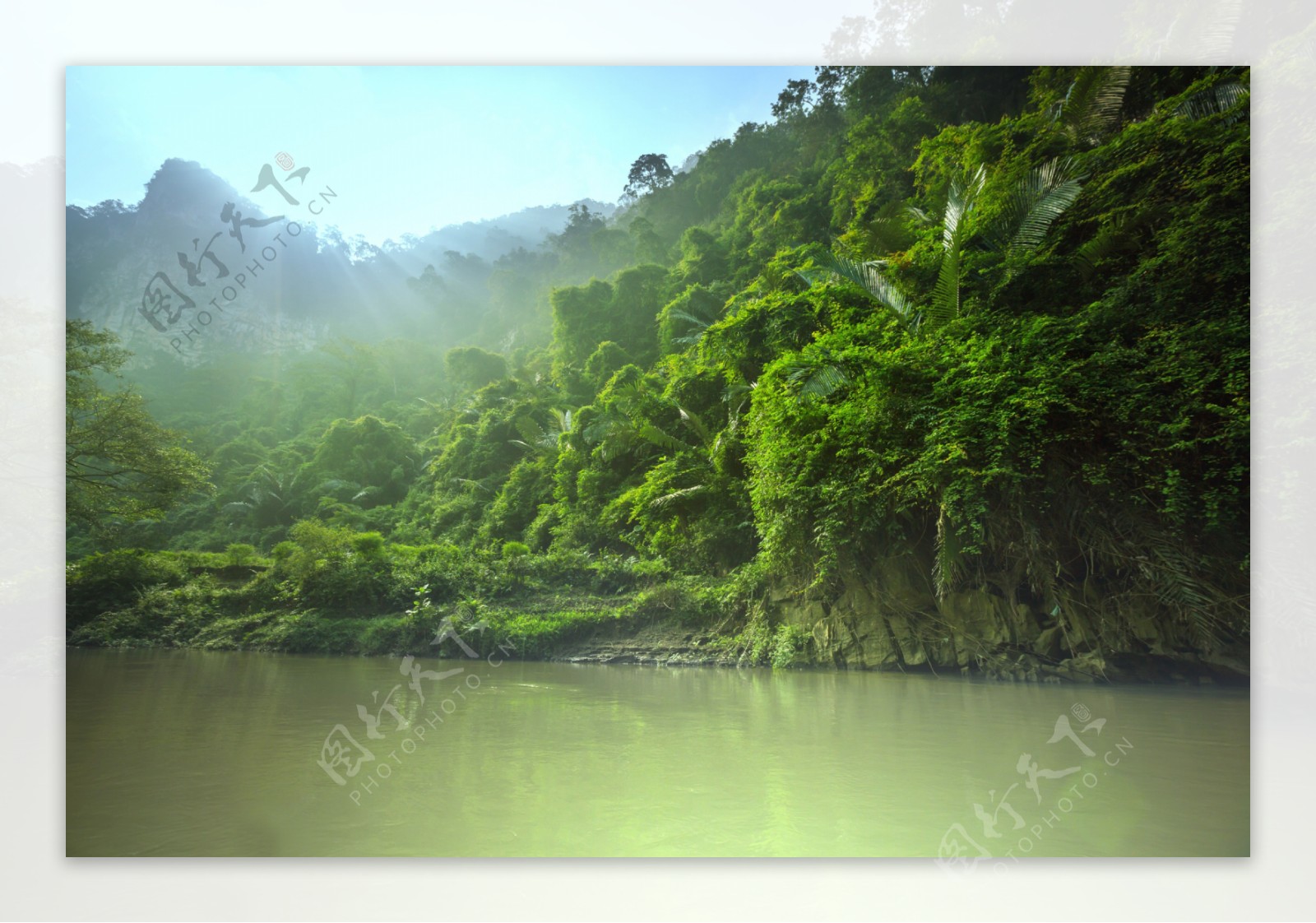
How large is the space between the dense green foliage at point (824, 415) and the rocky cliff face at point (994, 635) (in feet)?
0.29

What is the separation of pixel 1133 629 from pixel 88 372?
28.0 feet

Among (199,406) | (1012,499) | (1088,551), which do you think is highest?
(199,406)

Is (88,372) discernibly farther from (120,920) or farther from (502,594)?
(120,920)

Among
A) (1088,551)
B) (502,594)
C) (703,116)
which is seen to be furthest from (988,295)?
(502,594)

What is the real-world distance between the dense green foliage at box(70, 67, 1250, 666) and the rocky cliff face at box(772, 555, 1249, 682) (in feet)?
0.29

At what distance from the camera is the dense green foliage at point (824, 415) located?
4773mm

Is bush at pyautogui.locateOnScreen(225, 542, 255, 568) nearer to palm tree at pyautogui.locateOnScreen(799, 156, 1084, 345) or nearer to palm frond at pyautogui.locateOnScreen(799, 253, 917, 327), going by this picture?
palm frond at pyautogui.locateOnScreen(799, 253, 917, 327)

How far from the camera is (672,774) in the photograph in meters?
3.34

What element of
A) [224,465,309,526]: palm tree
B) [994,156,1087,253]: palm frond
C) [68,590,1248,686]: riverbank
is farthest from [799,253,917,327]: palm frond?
[224,465,309,526]: palm tree

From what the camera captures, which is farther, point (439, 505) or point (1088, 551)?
point (439, 505)

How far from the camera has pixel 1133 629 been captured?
18.0 feet

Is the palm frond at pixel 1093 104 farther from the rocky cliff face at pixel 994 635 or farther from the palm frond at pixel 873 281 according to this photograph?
the rocky cliff face at pixel 994 635

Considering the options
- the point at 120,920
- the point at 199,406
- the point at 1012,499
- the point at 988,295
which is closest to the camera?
the point at 120,920

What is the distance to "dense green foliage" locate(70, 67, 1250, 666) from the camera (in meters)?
4.77
